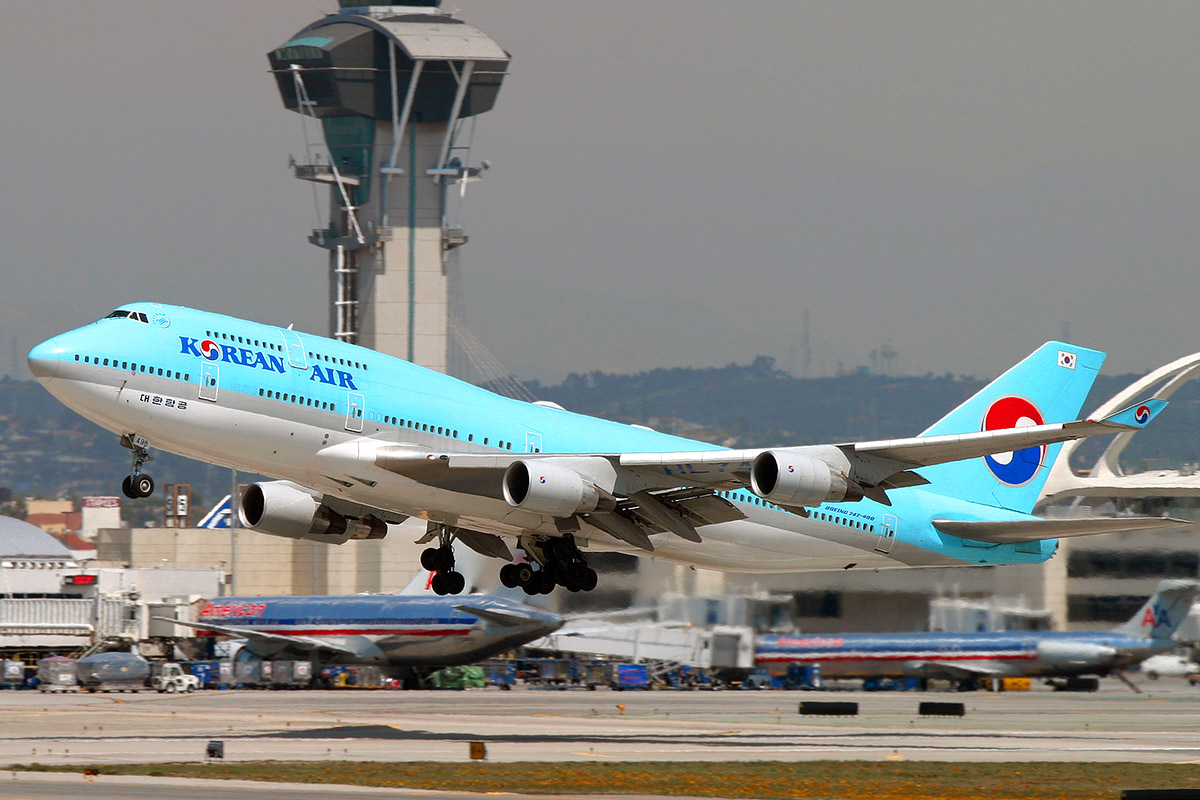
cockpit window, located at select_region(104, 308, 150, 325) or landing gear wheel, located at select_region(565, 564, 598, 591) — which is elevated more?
cockpit window, located at select_region(104, 308, 150, 325)

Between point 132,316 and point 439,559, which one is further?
point 439,559

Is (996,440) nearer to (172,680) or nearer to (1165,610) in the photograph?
(1165,610)

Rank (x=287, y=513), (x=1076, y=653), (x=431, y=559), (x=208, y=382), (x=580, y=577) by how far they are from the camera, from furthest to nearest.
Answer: (x=1076, y=653) < (x=431, y=559) < (x=287, y=513) < (x=580, y=577) < (x=208, y=382)

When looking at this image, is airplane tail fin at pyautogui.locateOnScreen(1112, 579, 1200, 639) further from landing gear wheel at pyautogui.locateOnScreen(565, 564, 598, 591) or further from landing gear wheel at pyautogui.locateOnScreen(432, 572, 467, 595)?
landing gear wheel at pyautogui.locateOnScreen(432, 572, 467, 595)

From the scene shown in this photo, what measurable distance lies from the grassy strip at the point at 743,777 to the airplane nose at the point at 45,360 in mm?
8307

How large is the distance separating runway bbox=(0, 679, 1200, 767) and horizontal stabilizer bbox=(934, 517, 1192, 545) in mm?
5698

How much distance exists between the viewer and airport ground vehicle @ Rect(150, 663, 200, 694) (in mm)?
63781

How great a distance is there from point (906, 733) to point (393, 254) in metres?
96.0

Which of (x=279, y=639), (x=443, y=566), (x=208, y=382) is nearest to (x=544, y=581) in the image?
(x=443, y=566)

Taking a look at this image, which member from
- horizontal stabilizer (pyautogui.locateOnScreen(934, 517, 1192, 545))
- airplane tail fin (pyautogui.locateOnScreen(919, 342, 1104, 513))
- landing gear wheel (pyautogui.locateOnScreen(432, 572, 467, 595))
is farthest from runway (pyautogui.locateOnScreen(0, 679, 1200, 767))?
airplane tail fin (pyautogui.locateOnScreen(919, 342, 1104, 513))

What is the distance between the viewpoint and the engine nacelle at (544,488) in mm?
35375

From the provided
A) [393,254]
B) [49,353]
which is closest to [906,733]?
[49,353]

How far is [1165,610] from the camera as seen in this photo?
5753cm

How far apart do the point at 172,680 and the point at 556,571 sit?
30.1 meters
